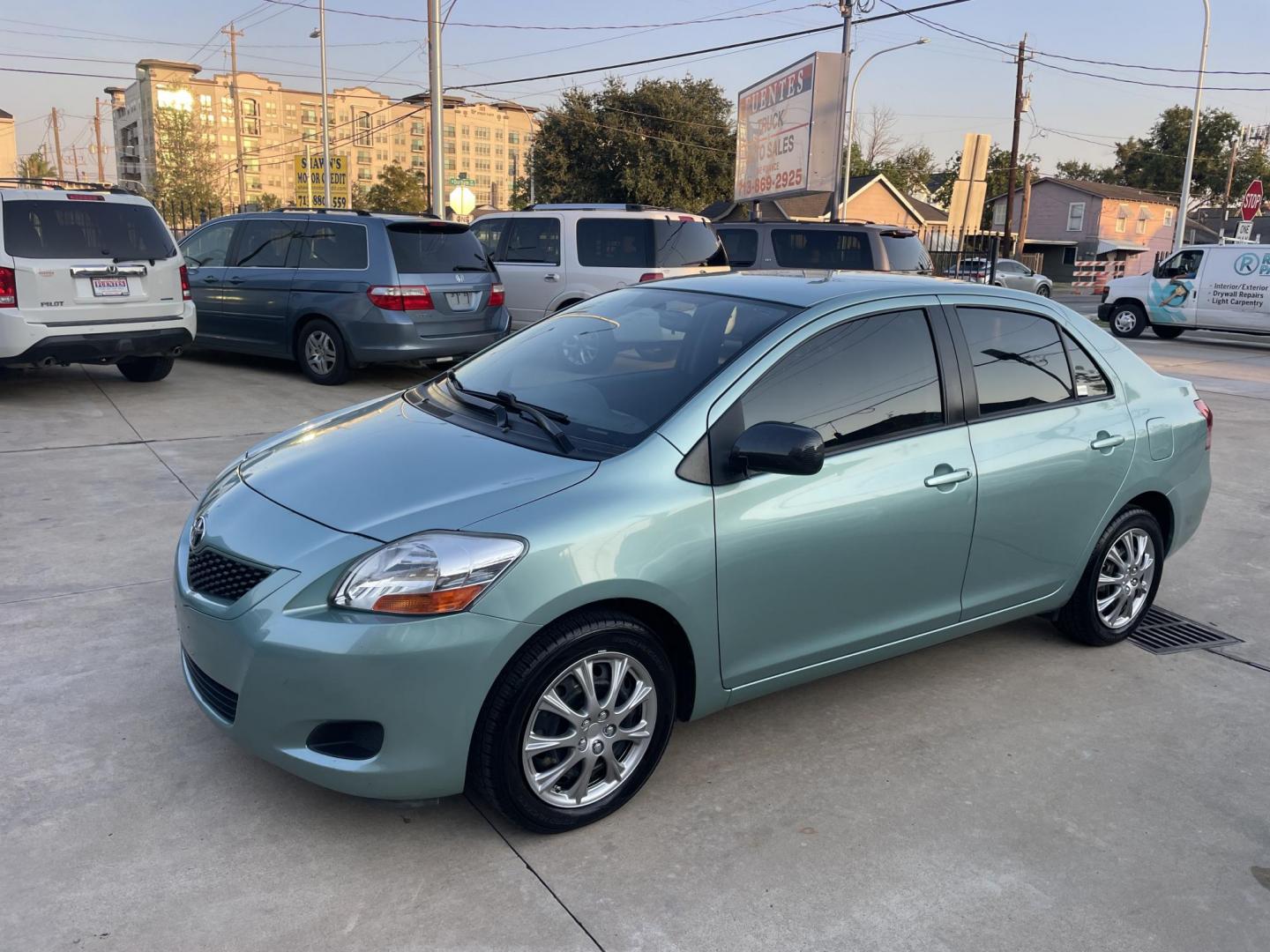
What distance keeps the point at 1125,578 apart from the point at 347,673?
3.42 metres

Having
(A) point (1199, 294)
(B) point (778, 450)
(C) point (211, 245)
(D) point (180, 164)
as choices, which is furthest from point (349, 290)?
(D) point (180, 164)

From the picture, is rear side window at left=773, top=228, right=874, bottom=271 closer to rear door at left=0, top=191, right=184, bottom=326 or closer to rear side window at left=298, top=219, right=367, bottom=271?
rear side window at left=298, top=219, right=367, bottom=271

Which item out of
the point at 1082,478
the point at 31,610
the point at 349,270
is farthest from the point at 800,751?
the point at 349,270

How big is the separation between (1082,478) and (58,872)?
147 inches

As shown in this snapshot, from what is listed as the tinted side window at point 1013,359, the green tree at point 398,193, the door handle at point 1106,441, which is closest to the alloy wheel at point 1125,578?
the door handle at point 1106,441

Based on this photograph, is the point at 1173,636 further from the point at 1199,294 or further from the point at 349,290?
the point at 1199,294

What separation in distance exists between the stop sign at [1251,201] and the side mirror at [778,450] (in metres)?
23.2

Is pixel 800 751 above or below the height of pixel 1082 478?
below

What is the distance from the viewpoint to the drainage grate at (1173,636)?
15.1ft

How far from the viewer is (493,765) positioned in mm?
2807

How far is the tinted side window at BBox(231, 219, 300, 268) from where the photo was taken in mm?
10508

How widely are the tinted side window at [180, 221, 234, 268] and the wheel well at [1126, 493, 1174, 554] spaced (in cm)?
957

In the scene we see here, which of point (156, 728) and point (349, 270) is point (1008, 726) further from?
point (349, 270)

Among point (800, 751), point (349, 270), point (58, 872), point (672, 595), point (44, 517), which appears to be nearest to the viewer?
point (58, 872)
